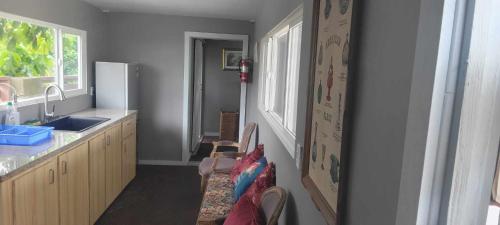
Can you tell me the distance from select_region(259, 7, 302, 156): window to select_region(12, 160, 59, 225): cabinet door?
1.57 meters

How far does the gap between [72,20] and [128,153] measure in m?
1.63

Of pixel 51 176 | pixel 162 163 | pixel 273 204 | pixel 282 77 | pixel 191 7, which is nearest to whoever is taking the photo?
pixel 273 204

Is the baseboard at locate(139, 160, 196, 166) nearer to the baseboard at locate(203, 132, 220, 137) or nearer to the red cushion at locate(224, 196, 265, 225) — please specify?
the baseboard at locate(203, 132, 220, 137)

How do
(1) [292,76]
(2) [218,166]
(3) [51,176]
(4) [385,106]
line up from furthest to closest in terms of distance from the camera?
1. (2) [218,166]
2. (1) [292,76]
3. (3) [51,176]
4. (4) [385,106]

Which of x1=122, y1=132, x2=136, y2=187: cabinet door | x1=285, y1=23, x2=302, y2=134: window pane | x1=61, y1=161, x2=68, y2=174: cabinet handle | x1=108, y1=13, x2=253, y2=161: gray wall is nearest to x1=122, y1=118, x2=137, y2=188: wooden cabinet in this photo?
x1=122, y1=132, x2=136, y2=187: cabinet door

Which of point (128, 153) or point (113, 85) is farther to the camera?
point (113, 85)

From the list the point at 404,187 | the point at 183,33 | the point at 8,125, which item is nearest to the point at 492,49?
the point at 404,187

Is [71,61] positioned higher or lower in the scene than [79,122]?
higher

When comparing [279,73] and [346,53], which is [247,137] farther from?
[346,53]

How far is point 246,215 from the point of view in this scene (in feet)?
6.15

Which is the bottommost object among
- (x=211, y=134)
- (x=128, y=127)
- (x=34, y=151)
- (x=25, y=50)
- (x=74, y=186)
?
(x=211, y=134)

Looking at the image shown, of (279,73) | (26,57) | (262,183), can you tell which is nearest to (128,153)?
(26,57)

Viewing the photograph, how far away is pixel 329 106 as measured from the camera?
114cm

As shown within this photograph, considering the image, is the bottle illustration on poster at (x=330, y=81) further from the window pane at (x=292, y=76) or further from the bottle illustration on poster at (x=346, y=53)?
the window pane at (x=292, y=76)
